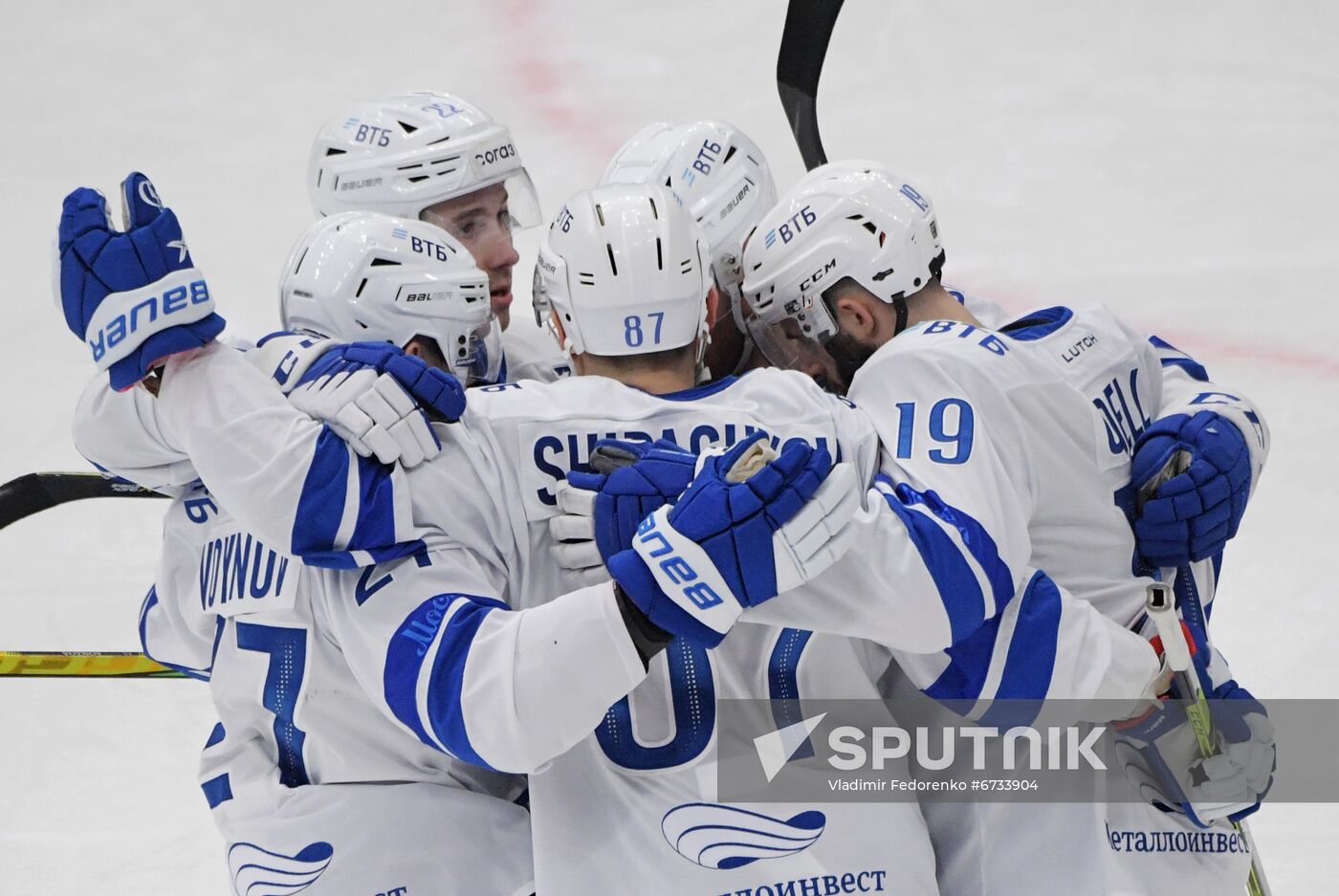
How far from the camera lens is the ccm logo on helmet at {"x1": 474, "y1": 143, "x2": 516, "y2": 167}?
13.8 ft

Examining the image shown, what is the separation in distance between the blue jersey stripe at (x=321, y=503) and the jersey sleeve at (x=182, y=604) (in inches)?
24.2

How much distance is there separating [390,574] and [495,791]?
0.74 metres

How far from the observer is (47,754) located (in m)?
4.94

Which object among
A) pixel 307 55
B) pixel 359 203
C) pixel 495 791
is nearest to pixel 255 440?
pixel 495 791

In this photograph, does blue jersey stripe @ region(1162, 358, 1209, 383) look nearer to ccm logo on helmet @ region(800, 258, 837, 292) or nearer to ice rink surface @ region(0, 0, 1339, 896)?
ccm logo on helmet @ region(800, 258, 837, 292)

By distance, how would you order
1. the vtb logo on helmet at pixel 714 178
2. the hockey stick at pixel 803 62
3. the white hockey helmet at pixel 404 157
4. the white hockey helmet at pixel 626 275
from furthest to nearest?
the hockey stick at pixel 803 62, the white hockey helmet at pixel 404 157, the vtb logo on helmet at pixel 714 178, the white hockey helmet at pixel 626 275

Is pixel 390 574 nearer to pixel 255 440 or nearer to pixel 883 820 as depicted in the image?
pixel 255 440

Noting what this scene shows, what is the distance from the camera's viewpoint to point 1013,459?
2.89 m

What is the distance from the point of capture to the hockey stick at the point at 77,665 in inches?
168

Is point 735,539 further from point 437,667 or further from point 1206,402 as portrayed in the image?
point 1206,402

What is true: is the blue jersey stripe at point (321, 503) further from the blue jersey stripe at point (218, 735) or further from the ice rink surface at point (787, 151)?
the ice rink surface at point (787, 151)

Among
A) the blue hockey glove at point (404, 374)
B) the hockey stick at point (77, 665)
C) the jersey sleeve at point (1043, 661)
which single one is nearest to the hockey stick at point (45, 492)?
the hockey stick at point (77, 665)

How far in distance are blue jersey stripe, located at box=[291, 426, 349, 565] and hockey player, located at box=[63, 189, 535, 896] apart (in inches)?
8.6

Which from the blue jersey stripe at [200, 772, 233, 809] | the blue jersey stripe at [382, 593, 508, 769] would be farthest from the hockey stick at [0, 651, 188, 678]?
the blue jersey stripe at [382, 593, 508, 769]
